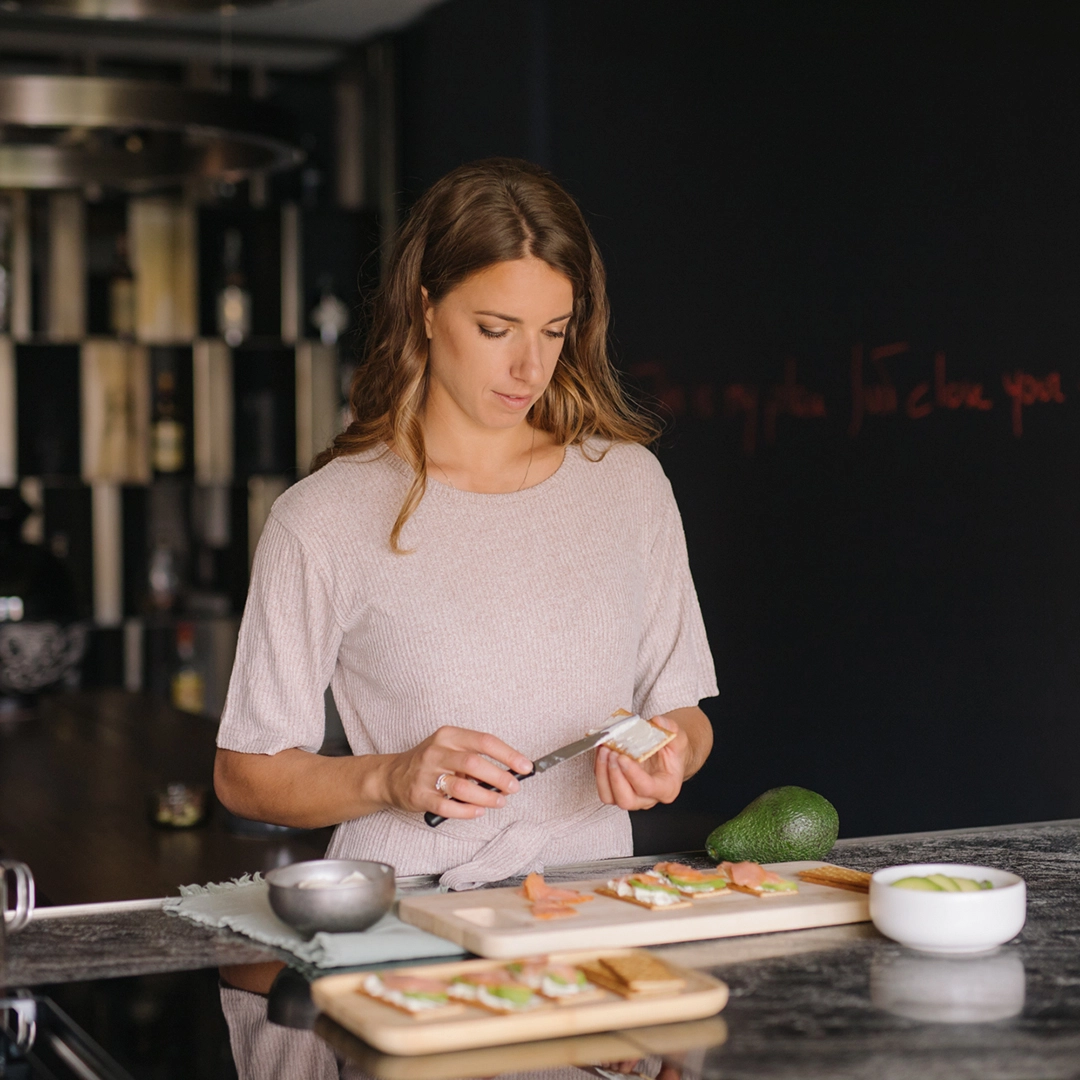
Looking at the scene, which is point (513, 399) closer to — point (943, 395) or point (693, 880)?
point (693, 880)

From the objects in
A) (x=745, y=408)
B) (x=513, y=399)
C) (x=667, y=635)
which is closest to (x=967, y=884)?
(x=667, y=635)

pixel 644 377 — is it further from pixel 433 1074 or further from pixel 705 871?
pixel 433 1074

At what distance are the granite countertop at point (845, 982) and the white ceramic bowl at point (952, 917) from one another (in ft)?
0.05

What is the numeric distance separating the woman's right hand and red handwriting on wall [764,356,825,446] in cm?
208

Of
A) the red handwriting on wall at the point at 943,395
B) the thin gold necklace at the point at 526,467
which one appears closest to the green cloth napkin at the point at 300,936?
the thin gold necklace at the point at 526,467

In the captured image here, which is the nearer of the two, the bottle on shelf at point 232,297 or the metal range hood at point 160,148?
the metal range hood at point 160,148

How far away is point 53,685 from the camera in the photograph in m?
3.88

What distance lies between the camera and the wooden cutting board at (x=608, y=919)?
1262 mm

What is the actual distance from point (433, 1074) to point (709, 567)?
2771mm

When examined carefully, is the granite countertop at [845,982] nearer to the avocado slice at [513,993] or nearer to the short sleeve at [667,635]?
the avocado slice at [513,993]

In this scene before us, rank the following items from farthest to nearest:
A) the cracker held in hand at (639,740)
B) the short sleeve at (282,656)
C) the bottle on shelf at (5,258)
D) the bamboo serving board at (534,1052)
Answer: the bottle on shelf at (5,258) → the short sleeve at (282,656) → the cracker held in hand at (639,740) → the bamboo serving board at (534,1052)

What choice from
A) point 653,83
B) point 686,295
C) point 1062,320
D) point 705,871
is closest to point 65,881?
point 705,871

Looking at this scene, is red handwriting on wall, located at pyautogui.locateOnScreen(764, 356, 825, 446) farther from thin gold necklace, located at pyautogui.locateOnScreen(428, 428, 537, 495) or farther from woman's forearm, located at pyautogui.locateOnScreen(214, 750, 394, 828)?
woman's forearm, located at pyautogui.locateOnScreen(214, 750, 394, 828)

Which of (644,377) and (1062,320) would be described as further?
(644,377)
